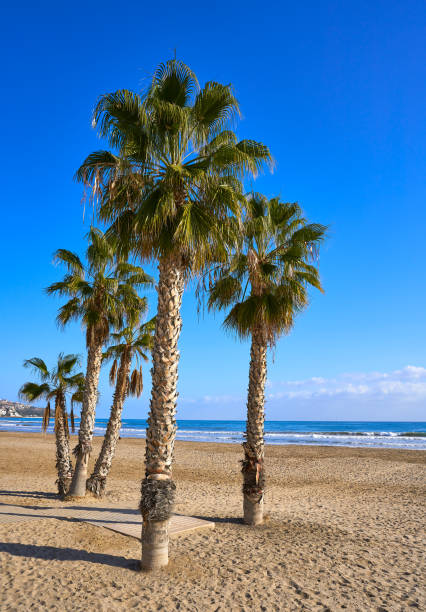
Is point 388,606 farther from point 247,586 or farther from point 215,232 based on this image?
point 215,232


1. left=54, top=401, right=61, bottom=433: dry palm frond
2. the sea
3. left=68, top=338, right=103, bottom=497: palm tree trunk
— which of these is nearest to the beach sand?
left=68, top=338, right=103, bottom=497: palm tree trunk

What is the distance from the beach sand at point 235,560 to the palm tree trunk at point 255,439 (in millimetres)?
522

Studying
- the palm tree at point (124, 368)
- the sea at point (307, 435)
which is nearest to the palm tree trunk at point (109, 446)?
the palm tree at point (124, 368)

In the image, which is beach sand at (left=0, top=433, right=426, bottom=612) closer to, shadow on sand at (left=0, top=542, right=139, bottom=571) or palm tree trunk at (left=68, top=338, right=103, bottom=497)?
shadow on sand at (left=0, top=542, right=139, bottom=571)

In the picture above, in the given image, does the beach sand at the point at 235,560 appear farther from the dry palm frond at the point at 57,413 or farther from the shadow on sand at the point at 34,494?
the dry palm frond at the point at 57,413

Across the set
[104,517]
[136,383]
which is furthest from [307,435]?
[104,517]

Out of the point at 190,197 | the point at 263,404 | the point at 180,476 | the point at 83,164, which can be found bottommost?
the point at 180,476

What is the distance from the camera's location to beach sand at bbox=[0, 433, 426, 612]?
20.4ft

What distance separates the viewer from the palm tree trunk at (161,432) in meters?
7.10

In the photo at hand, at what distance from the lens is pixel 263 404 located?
33.9ft

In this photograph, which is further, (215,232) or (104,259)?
(104,259)

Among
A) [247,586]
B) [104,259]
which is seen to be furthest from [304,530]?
[104,259]

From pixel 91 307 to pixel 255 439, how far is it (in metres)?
6.27

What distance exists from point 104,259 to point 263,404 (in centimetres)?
632
